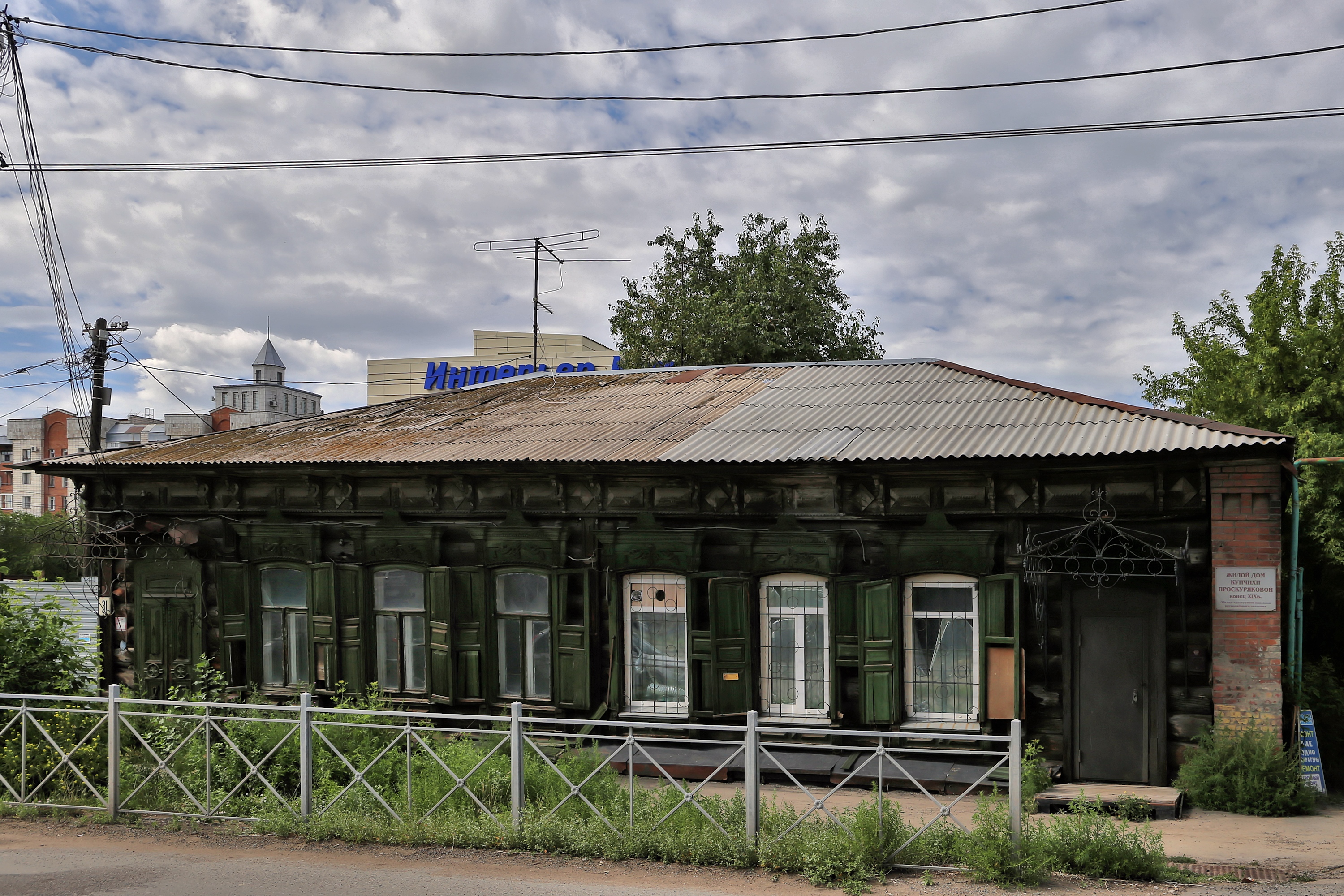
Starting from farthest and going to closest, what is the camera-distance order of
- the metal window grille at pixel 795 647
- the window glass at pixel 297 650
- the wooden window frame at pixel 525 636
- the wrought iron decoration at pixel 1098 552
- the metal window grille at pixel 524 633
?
the window glass at pixel 297 650
the metal window grille at pixel 524 633
the wooden window frame at pixel 525 636
the metal window grille at pixel 795 647
the wrought iron decoration at pixel 1098 552

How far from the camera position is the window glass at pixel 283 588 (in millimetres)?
11078

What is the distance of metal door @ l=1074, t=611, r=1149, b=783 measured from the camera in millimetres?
8211

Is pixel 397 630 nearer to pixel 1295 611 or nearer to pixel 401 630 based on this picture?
pixel 401 630

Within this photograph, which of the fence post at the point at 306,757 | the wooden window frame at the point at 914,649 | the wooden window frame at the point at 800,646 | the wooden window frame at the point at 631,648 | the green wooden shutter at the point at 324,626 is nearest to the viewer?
the fence post at the point at 306,757

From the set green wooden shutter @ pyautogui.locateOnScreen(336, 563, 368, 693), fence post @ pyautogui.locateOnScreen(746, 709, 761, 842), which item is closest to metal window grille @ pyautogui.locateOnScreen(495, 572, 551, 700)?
green wooden shutter @ pyautogui.locateOnScreen(336, 563, 368, 693)

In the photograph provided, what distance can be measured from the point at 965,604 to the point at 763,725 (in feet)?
7.22

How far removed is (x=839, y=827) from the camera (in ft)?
20.2

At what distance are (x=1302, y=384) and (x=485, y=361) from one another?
34999 mm

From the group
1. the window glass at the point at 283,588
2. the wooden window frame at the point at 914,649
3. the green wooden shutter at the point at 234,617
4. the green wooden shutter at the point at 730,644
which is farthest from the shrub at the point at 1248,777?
the green wooden shutter at the point at 234,617

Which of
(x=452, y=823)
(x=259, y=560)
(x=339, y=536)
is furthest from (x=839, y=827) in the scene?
(x=259, y=560)

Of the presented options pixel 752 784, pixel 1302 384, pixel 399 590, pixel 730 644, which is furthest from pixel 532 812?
pixel 1302 384

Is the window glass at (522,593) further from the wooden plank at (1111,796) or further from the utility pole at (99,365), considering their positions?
the utility pole at (99,365)

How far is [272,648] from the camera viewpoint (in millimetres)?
11203

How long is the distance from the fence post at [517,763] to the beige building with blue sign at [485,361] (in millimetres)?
35115
